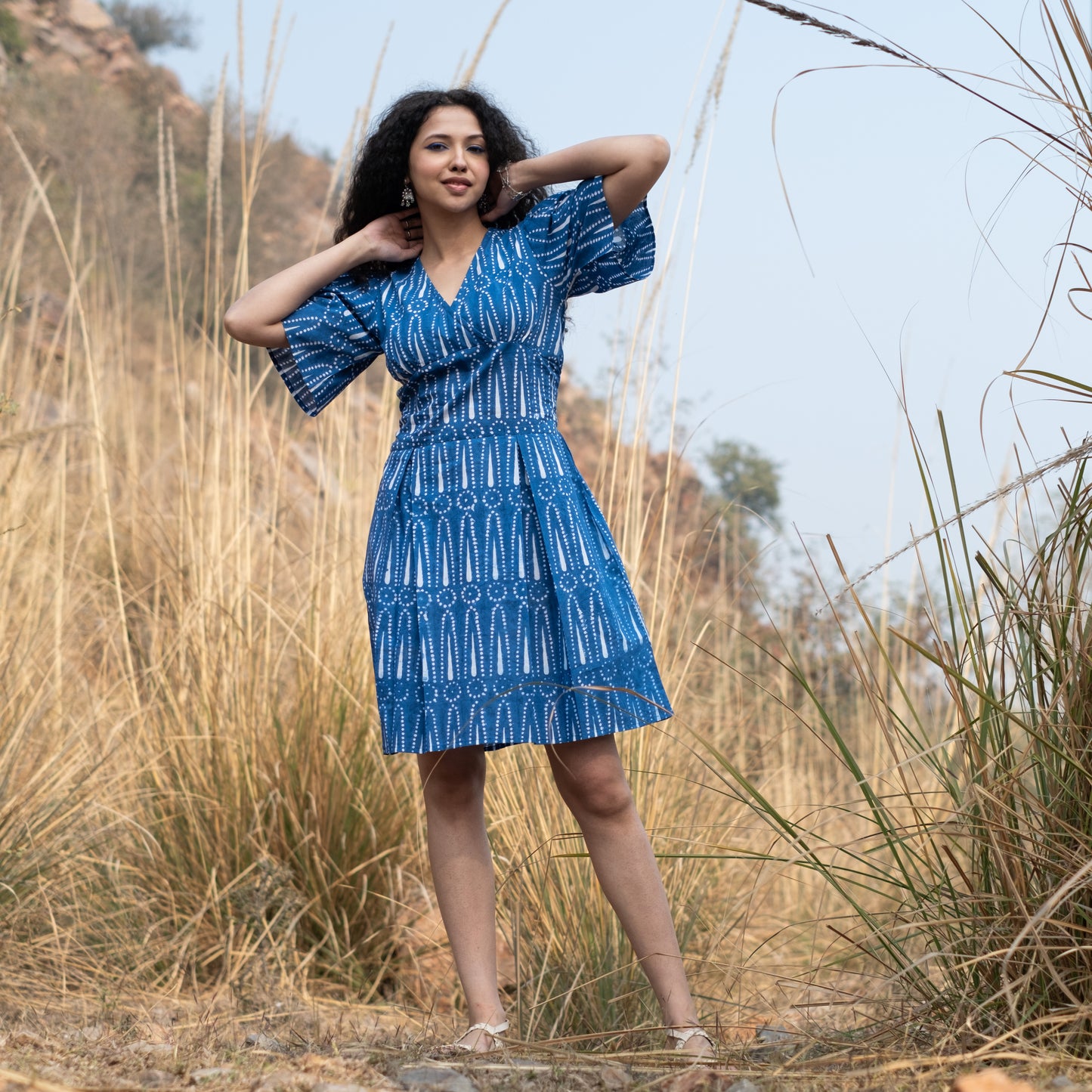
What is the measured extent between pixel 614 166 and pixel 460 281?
0.31 metres

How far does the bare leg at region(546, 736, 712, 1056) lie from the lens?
1776 mm

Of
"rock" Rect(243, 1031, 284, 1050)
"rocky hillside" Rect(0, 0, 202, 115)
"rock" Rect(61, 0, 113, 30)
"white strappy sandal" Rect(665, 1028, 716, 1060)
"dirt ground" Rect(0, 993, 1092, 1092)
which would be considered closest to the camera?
"dirt ground" Rect(0, 993, 1092, 1092)

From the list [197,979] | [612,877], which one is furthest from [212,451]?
[612,877]

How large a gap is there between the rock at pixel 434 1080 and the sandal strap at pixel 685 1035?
32cm

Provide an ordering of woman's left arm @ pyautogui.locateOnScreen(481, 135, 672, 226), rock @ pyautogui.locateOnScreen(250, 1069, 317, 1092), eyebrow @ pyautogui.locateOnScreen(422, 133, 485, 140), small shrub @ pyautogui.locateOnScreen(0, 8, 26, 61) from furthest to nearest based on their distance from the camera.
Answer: small shrub @ pyautogui.locateOnScreen(0, 8, 26, 61) < eyebrow @ pyautogui.locateOnScreen(422, 133, 485, 140) < woman's left arm @ pyautogui.locateOnScreen(481, 135, 672, 226) < rock @ pyautogui.locateOnScreen(250, 1069, 317, 1092)

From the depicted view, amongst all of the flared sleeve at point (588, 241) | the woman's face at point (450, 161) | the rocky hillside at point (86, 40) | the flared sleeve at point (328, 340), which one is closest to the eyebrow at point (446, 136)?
the woman's face at point (450, 161)

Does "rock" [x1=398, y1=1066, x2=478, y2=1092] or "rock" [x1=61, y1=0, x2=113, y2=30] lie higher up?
"rock" [x1=61, y1=0, x2=113, y2=30]

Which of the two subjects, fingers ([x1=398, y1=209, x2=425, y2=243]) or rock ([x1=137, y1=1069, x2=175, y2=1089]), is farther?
fingers ([x1=398, y1=209, x2=425, y2=243])

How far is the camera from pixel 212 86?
492 inches

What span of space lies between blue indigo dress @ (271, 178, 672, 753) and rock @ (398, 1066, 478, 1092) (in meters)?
0.46

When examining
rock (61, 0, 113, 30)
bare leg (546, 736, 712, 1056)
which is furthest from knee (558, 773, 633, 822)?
rock (61, 0, 113, 30)

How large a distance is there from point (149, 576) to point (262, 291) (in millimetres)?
2371

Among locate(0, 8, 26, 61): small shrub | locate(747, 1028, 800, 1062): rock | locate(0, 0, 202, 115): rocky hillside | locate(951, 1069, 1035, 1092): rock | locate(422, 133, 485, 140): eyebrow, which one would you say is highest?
locate(0, 0, 202, 115): rocky hillside

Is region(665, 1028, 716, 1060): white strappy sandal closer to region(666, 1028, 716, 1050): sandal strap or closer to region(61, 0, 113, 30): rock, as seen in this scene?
region(666, 1028, 716, 1050): sandal strap
